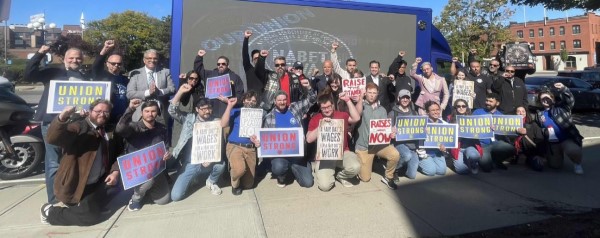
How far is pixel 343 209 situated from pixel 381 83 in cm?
261

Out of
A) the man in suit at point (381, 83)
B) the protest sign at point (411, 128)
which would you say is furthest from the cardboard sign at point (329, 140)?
the man in suit at point (381, 83)

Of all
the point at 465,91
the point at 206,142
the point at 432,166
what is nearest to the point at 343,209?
the point at 206,142

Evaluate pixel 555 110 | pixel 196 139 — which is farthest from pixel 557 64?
pixel 196 139

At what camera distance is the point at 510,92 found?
21.3 ft

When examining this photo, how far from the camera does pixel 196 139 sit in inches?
184

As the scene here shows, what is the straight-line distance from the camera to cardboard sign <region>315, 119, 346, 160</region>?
4887mm

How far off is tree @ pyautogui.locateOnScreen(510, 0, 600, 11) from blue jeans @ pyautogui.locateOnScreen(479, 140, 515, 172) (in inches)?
276

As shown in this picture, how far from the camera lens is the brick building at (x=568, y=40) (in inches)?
2512

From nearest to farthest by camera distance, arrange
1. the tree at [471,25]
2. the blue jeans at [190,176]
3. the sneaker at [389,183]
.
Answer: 1. the blue jeans at [190,176]
2. the sneaker at [389,183]
3. the tree at [471,25]

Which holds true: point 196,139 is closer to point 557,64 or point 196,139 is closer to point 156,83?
point 156,83

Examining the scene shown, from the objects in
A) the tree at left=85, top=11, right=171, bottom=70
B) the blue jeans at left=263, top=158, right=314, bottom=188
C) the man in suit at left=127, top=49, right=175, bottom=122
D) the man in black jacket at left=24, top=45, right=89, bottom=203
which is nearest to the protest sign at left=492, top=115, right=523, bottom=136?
the blue jeans at left=263, top=158, right=314, bottom=188

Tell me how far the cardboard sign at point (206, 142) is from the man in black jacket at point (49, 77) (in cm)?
145

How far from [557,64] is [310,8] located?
7211 cm

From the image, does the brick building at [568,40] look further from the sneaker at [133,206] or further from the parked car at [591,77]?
the sneaker at [133,206]
